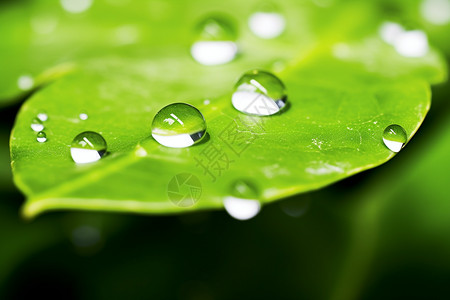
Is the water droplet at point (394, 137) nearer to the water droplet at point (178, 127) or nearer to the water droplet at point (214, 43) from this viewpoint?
the water droplet at point (178, 127)

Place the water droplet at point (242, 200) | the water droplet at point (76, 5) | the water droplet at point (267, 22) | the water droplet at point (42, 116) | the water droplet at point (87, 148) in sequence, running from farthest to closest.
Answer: the water droplet at point (76, 5) < the water droplet at point (267, 22) < the water droplet at point (42, 116) < the water droplet at point (87, 148) < the water droplet at point (242, 200)

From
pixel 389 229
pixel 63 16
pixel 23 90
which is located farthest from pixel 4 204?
pixel 389 229

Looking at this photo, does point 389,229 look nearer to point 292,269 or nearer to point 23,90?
point 292,269

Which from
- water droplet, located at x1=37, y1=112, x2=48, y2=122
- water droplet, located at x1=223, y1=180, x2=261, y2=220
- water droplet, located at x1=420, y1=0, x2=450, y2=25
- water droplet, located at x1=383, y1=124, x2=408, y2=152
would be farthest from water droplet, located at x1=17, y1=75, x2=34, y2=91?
water droplet, located at x1=420, y1=0, x2=450, y2=25

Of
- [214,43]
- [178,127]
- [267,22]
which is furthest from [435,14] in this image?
[178,127]

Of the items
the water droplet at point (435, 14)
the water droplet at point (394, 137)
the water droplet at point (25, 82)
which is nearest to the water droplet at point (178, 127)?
the water droplet at point (394, 137)

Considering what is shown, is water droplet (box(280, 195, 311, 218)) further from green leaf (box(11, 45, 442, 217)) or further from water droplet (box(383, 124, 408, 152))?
water droplet (box(383, 124, 408, 152))

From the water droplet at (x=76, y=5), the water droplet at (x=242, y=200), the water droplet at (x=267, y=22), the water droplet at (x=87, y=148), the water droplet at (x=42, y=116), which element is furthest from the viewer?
the water droplet at (x=76, y=5)
